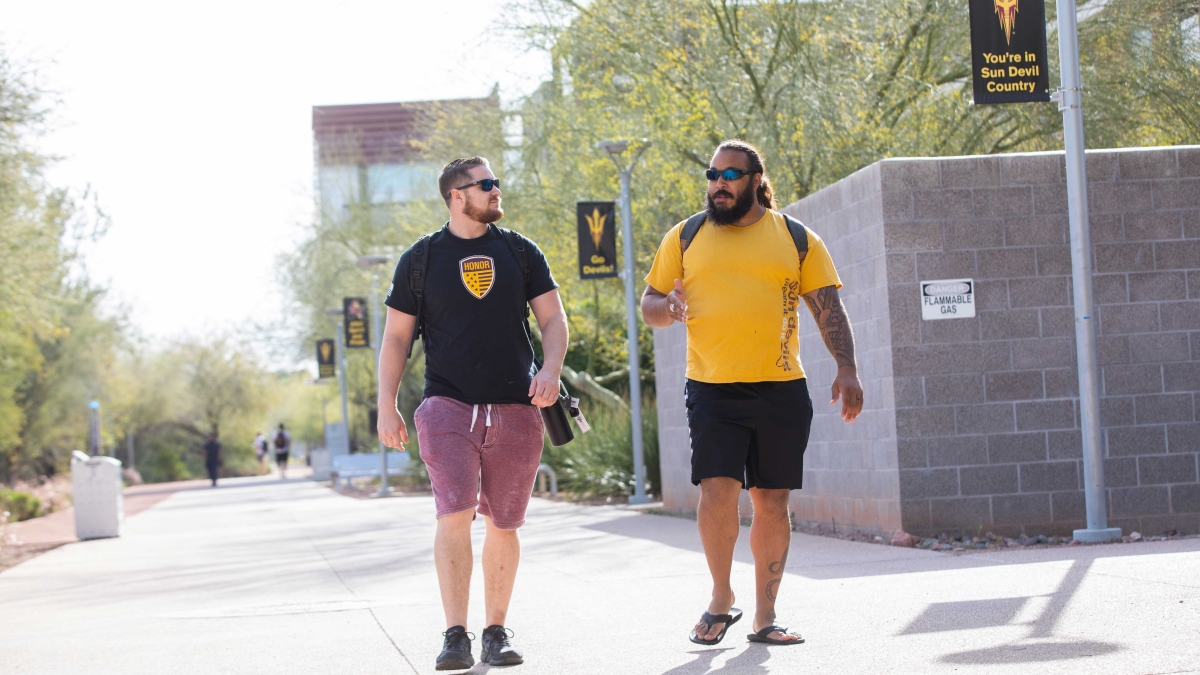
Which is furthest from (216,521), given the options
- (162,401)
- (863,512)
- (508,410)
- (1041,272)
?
(162,401)

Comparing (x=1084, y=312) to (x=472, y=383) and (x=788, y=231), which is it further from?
(x=472, y=383)

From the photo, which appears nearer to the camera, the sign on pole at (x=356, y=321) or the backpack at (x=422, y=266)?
the backpack at (x=422, y=266)

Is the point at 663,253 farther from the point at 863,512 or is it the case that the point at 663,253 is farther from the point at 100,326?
the point at 100,326

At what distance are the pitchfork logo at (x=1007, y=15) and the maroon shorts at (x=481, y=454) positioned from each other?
532cm

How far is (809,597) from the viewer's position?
6.70m

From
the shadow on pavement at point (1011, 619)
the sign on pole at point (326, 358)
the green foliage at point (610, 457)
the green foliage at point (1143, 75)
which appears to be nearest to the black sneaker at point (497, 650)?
the shadow on pavement at point (1011, 619)

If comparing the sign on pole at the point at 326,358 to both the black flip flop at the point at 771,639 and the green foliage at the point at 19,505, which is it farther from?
the black flip flop at the point at 771,639

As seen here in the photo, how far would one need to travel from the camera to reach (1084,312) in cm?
861

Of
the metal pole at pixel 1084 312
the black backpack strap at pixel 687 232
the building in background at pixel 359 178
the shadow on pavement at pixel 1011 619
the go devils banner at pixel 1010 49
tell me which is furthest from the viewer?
the building in background at pixel 359 178

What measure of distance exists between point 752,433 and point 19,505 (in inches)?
868

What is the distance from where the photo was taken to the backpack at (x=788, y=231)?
5.38 m

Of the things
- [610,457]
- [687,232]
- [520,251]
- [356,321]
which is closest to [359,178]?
[356,321]

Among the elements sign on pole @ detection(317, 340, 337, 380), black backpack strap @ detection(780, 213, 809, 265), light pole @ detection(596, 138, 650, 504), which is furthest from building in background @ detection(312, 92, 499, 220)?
black backpack strap @ detection(780, 213, 809, 265)

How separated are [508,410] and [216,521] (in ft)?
52.6
